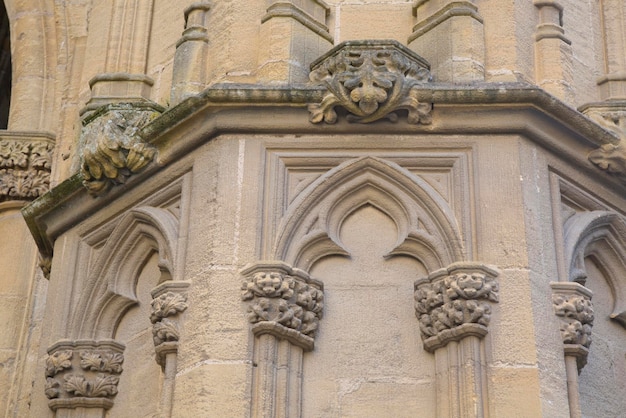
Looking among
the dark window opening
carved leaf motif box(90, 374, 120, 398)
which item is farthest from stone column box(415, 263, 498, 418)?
the dark window opening

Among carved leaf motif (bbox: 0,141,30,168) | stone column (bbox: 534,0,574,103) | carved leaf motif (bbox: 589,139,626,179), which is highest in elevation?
carved leaf motif (bbox: 0,141,30,168)

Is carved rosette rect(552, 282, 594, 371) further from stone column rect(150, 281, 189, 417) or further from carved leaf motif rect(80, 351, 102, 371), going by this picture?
carved leaf motif rect(80, 351, 102, 371)

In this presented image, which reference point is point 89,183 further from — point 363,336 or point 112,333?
point 363,336

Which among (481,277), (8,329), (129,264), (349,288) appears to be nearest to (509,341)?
(481,277)

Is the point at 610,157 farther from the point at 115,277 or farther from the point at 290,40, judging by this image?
the point at 115,277

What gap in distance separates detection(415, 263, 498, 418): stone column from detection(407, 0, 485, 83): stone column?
1.23 metres

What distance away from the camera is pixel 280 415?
703 centimetres

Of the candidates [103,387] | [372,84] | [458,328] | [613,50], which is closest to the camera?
[458,328]

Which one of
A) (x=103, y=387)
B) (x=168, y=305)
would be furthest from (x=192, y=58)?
(x=103, y=387)

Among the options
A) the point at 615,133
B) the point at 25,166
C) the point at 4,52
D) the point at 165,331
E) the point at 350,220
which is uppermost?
the point at 4,52

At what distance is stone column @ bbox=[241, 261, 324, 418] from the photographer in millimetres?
7074

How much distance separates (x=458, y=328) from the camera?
282 inches

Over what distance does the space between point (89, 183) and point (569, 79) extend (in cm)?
285

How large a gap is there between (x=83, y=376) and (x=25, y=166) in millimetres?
2685
